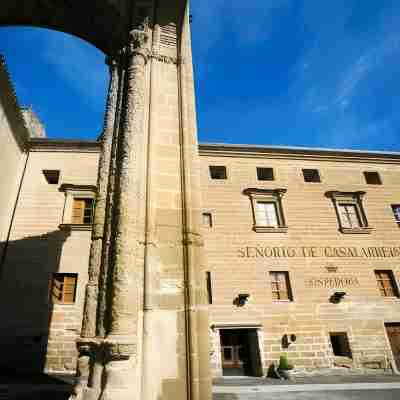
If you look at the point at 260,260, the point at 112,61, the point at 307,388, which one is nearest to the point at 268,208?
the point at 260,260

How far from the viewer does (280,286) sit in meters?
9.88

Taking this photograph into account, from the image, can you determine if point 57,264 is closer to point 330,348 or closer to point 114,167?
point 114,167

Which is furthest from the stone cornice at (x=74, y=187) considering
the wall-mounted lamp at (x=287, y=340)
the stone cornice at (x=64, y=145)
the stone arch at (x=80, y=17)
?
the wall-mounted lamp at (x=287, y=340)

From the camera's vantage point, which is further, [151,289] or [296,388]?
[296,388]

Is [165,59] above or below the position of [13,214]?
below

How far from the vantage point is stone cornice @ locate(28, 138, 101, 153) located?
1095 cm

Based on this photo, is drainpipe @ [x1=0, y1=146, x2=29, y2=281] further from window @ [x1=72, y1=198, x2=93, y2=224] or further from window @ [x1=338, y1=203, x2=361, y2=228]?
window @ [x1=338, y1=203, x2=361, y2=228]

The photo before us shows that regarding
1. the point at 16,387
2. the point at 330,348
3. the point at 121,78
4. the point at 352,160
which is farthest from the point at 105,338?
the point at 352,160

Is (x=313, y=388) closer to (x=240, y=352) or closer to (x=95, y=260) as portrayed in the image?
(x=240, y=352)

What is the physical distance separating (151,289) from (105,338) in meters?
0.44

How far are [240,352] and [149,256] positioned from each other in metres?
8.68

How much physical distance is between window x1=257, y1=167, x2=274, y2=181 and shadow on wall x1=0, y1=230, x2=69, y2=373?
7.72 metres

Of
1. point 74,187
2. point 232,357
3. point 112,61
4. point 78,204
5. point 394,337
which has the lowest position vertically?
point 232,357

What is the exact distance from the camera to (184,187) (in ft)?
8.63
